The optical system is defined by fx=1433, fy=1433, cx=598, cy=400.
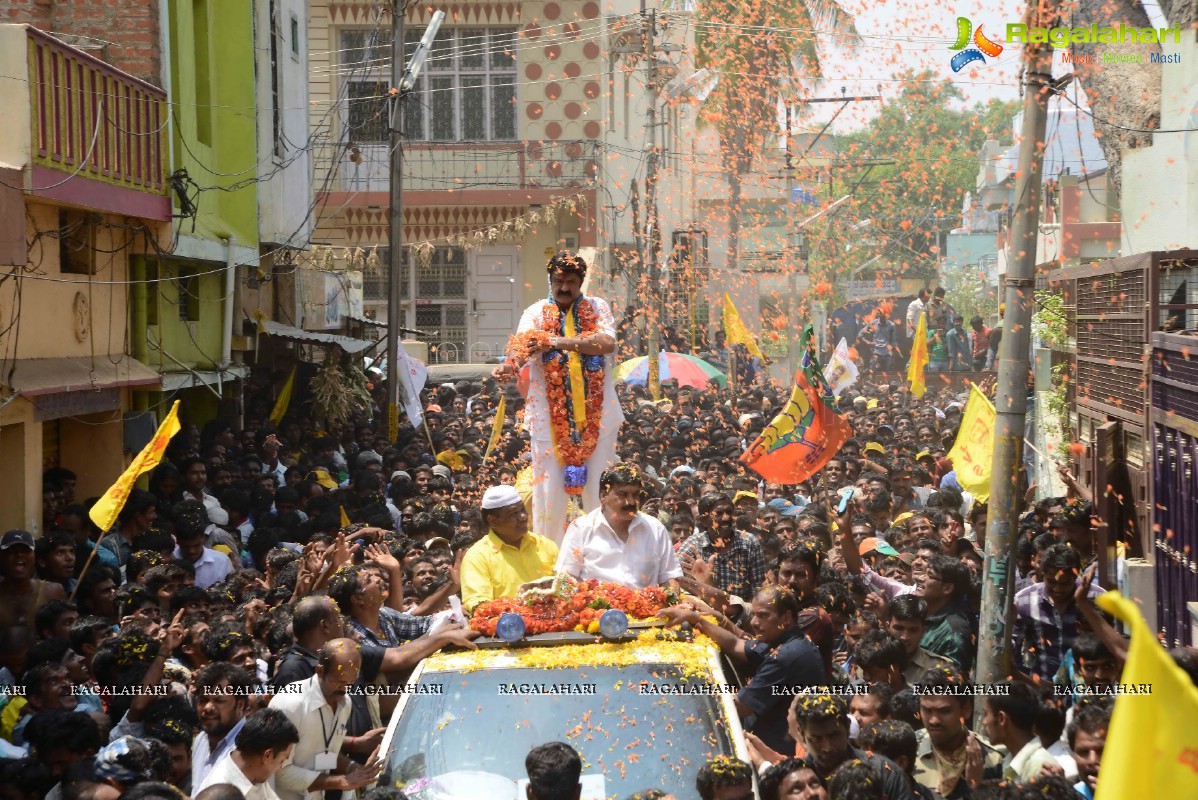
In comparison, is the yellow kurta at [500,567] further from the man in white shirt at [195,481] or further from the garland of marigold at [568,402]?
the man in white shirt at [195,481]

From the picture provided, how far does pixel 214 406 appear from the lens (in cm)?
1898

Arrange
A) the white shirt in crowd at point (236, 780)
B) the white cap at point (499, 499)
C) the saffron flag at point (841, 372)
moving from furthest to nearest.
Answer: the saffron flag at point (841, 372) < the white cap at point (499, 499) < the white shirt in crowd at point (236, 780)

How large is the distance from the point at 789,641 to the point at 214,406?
13.9m

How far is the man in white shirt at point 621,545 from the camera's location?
281 inches

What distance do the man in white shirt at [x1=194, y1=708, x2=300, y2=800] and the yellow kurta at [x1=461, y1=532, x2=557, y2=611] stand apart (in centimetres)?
178

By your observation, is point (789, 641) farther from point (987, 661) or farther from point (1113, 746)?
point (1113, 746)

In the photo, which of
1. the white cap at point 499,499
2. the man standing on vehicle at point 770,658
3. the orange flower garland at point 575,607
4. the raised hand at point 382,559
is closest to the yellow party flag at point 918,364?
A: the raised hand at point 382,559

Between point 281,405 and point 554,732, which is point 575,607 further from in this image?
point 281,405

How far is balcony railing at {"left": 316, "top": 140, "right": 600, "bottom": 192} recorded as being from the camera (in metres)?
32.5

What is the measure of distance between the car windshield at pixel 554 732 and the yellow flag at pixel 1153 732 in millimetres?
2473

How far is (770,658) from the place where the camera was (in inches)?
252

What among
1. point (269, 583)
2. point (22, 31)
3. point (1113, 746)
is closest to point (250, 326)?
point (22, 31)

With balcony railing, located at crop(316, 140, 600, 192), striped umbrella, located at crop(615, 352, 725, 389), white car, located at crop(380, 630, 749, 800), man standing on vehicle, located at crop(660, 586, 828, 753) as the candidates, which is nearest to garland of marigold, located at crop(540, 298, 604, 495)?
man standing on vehicle, located at crop(660, 586, 828, 753)

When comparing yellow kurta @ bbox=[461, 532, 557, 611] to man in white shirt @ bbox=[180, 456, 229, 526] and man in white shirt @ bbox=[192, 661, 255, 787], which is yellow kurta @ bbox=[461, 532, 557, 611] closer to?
man in white shirt @ bbox=[192, 661, 255, 787]
